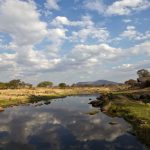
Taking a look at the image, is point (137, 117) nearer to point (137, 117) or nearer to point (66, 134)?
point (137, 117)

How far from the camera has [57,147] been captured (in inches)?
1694

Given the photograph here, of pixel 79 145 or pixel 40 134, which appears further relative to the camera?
pixel 40 134

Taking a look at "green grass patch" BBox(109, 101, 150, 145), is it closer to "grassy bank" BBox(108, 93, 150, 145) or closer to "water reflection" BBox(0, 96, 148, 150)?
"grassy bank" BBox(108, 93, 150, 145)

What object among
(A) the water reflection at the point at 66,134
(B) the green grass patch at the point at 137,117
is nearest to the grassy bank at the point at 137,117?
(B) the green grass patch at the point at 137,117

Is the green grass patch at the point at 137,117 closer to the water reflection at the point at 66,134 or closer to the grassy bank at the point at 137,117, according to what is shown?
the grassy bank at the point at 137,117

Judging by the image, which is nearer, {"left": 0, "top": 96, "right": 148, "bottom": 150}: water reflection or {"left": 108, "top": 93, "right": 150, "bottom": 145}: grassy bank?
{"left": 0, "top": 96, "right": 148, "bottom": 150}: water reflection

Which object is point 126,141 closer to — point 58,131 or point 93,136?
point 93,136

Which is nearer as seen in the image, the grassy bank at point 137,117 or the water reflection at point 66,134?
the water reflection at point 66,134

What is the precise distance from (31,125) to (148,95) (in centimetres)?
4243

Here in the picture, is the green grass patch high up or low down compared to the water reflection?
up

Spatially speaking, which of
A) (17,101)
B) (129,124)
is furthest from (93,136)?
(17,101)

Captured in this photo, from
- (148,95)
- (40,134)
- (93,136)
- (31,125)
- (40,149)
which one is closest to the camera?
(40,149)

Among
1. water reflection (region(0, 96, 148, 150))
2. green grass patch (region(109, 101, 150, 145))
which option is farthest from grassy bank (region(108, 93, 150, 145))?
water reflection (region(0, 96, 148, 150))

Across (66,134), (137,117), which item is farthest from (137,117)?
(66,134)
